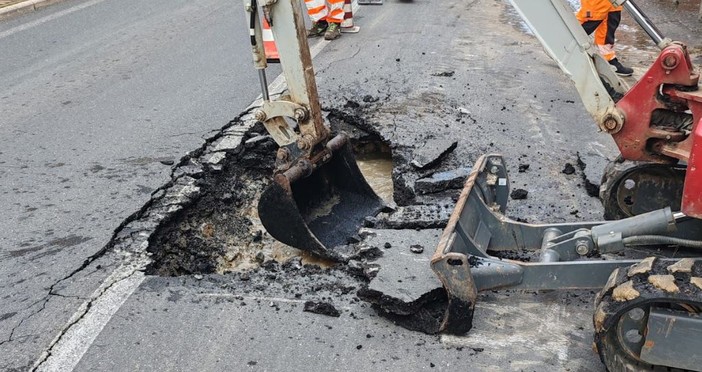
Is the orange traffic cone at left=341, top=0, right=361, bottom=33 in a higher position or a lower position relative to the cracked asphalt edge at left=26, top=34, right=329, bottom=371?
lower

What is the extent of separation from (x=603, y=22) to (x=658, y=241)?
19.6 feet

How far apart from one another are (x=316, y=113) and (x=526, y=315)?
5.81ft

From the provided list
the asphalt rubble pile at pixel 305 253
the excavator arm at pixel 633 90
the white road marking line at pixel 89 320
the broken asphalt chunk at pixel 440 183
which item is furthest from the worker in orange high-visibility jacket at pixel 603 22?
the white road marking line at pixel 89 320

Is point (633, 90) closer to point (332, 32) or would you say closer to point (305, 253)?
point (305, 253)

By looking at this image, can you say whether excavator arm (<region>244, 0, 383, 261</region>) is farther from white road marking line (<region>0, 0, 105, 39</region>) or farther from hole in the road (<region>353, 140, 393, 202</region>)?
white road marking line (<region>0, 0, 105, 39</region>)

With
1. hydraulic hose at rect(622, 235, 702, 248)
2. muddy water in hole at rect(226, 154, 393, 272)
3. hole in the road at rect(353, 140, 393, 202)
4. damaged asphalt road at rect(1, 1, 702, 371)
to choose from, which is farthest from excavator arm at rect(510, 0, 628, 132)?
hole in the road at rect(353, 140, 393, 202)

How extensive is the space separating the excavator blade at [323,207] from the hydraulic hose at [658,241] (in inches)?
69.4

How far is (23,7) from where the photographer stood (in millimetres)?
11852

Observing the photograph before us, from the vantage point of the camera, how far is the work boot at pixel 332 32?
1027 cm

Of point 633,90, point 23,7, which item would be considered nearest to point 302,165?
point 633,90

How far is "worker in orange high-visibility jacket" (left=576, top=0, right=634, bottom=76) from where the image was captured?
8.28 m

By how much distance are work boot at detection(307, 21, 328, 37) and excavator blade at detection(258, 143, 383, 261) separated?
6079mm

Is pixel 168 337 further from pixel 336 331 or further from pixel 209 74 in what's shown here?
pixel 209 74

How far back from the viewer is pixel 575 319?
3.70 metres
